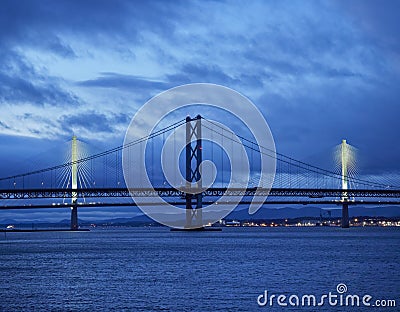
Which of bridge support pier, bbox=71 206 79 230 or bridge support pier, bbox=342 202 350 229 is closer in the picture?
bridge support pier, bbox=71 206 79 230

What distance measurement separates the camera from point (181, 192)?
74.7 metres

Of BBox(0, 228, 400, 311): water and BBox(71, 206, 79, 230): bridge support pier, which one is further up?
BBox(71, 206, 79, 230): bridge support pier

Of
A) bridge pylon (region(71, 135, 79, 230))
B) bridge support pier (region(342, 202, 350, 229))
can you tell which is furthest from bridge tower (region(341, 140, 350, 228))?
bridge pylon (region(71, 135, 79, 230))

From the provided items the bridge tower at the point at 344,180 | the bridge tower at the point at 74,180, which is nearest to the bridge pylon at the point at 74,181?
the bridge tower at the point at 74,180

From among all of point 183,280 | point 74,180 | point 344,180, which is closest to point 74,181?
point 74,180

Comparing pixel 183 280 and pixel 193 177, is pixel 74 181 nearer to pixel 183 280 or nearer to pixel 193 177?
pixel 193 177

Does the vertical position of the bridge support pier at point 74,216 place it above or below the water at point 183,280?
above

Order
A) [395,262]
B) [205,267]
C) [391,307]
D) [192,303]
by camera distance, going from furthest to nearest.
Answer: [395,262] → [205,267] → [192,303] → [391,307]

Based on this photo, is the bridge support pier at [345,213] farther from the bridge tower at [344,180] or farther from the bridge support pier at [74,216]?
the bridge support pier at [74,216]

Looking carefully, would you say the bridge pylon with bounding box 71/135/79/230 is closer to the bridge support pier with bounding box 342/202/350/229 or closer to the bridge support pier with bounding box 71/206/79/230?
the bridge support pier with bounding box 71/206/79/230

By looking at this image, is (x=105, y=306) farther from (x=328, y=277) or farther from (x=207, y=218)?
(x=207, y=218)

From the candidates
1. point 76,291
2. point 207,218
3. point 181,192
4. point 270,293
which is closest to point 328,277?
point 270,293

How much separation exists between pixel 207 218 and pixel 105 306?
67.3m

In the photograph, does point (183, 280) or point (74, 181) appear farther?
point (74, 181)
